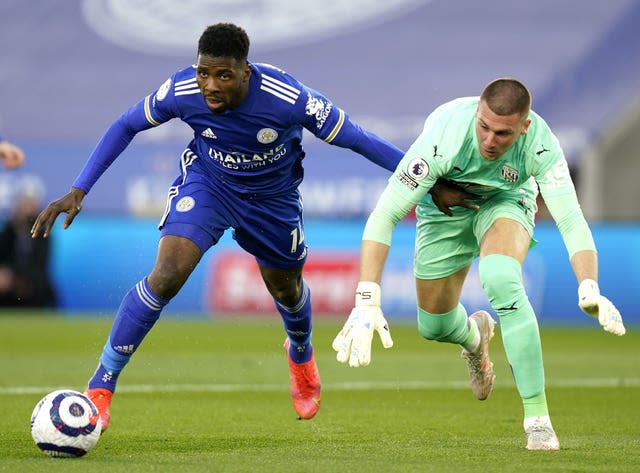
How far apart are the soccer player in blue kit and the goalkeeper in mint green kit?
331 millimetres

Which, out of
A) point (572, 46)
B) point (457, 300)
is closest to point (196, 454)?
point (457, 300)

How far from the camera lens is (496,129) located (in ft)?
22.0

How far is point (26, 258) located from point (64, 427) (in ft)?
44.8

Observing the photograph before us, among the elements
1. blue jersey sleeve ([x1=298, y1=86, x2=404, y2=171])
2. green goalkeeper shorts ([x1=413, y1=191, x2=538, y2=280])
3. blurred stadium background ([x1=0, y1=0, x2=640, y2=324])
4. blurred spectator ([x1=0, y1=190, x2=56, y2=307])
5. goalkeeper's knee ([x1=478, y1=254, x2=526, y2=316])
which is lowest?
blurred spectator ([x1=0, y1=190, x2=56, y2=307])

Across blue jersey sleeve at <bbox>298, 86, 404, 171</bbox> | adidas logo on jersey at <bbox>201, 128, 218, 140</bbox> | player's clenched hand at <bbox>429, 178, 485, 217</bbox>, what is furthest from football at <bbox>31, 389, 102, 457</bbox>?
player's clenched hand at <bbox>429, 178, 485, 217</bbox>

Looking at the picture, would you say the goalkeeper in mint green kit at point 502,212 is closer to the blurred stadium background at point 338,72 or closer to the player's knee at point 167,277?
the player's knee at point 167,277

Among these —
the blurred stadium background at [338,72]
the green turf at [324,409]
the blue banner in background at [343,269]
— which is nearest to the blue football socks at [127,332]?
the green turf at [324,409]

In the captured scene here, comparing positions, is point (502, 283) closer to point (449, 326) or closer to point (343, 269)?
point (449, 326)

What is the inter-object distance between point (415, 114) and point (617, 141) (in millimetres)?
3827

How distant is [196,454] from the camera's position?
654 centimetres

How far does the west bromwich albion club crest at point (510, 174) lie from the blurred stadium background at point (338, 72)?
13.7 meters

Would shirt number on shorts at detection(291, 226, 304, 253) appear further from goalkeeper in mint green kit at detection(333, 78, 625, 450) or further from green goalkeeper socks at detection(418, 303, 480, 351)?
goalkeeper in mint green kit at detection(333, 78, 625, 450)

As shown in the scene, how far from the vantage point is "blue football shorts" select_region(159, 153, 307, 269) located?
7.49m

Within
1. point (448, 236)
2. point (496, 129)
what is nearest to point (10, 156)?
point (448, 236)
